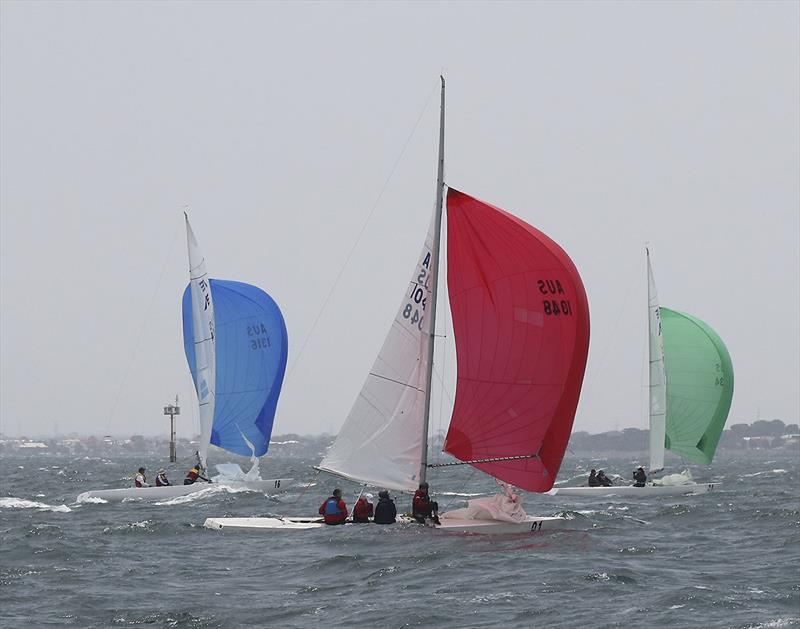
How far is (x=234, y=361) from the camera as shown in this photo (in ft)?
140

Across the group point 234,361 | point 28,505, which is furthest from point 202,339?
point 28,505

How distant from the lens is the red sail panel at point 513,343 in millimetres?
22578

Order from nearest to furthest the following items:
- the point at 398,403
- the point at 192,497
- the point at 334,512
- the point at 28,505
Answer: the point at 398,403 → the point at 334,512 → the point at 28,505 → the point at 192,497

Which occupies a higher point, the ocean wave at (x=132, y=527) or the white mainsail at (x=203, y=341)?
the white mainsail at (x=203, y=341)

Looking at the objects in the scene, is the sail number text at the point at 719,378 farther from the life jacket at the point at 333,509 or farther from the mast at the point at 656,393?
the life jacket at the point at 333,509

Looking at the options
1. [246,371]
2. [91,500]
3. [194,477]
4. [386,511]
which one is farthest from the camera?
[246,371]

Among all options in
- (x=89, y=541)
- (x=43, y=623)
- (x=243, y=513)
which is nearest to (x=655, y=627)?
(x=43, y=623)

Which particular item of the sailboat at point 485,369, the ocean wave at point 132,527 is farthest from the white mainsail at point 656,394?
the ocean wave at point 132,527

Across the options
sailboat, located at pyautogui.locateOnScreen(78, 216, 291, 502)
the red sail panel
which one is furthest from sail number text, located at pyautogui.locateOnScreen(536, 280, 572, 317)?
sailboat, located at pyautogui.locateOnScreen(78, 216, 291, 502)

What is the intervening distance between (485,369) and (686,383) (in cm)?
2991

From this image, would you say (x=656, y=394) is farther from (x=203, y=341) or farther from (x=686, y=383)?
(x=203, y=341)

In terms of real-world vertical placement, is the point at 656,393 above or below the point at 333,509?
above

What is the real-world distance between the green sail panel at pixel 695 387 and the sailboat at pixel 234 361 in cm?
1803

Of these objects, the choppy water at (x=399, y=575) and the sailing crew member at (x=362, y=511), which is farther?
the sailing crew member at (x=362, y=511)
